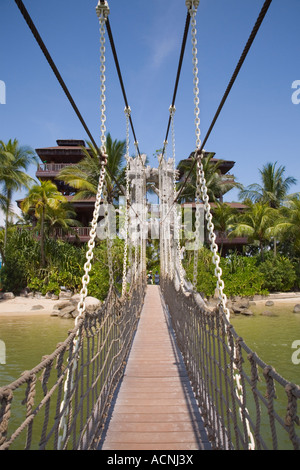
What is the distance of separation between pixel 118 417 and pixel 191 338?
1.16 metres

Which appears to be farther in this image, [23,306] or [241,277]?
[241,277]

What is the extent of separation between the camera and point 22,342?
29.9ft

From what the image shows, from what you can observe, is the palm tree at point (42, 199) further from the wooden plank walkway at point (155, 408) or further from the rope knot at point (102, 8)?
the rope knot at point (102, 8)

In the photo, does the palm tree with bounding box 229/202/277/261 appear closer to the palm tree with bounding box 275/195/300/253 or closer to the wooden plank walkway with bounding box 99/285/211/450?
the palm tree with bounding box 275/195/300/253

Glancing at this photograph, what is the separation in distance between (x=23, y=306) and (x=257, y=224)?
12.8m

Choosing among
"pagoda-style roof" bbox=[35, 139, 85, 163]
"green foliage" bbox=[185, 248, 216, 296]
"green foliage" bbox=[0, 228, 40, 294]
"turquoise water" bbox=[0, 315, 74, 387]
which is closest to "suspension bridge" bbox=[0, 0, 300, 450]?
"turquoise water" bbox=[0, 315, 74, 387]

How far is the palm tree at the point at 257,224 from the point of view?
17.5 meters

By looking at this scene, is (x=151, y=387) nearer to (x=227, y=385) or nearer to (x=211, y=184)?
(x=227, y=385)

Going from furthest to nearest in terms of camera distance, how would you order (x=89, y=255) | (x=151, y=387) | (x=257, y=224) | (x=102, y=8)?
(x=257, y=224), (x=151, y=387), (x=102, y=8), (x=89, y=255)

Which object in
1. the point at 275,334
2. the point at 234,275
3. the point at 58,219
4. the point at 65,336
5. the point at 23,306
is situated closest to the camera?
the point at 65,336

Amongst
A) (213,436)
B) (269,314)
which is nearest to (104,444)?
(213,436)

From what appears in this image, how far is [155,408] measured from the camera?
2707mm

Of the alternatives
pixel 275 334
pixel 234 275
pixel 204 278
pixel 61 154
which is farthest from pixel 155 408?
pixel 61 154

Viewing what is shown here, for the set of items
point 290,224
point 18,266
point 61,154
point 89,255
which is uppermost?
point 61,154
